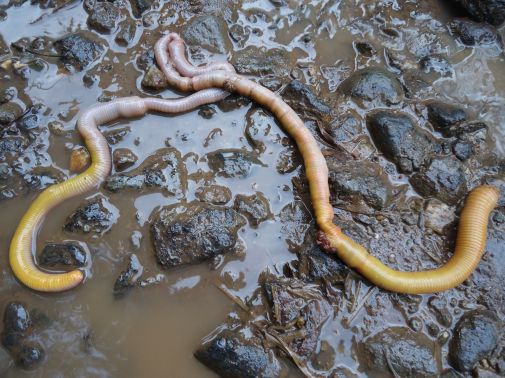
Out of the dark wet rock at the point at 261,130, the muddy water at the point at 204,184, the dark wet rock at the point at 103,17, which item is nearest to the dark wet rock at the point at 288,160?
the muddy water at the point at 204,184

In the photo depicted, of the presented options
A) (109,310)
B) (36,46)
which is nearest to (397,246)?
(109,310)

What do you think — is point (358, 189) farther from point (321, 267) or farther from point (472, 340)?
point (472, 340)

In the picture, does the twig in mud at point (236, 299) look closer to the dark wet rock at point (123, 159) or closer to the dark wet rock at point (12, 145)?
the dark wet rock at point (123, 159)

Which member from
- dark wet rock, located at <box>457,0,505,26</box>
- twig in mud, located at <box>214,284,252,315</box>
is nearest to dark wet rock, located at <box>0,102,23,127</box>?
twig in mud, located at <box>214,284,252,315</box>

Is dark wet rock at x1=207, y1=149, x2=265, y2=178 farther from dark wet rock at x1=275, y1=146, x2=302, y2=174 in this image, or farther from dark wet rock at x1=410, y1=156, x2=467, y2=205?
dark wet rock at x1=410, y1=156, x2=467, y2=205

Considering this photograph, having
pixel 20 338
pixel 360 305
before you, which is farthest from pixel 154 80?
pixel 360 305
